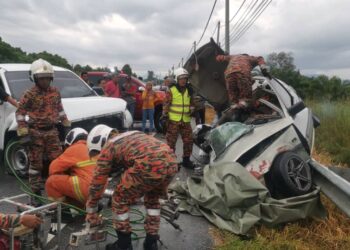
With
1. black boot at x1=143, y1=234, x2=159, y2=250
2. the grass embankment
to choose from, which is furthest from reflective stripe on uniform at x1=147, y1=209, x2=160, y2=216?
the grass embankment

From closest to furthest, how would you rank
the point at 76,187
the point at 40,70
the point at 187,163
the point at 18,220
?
the point at 18,220
the point at 76,187
the point at 40,70
the point at 187,163

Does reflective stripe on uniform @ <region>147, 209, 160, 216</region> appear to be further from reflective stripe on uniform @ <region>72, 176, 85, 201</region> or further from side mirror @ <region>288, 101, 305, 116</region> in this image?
side mirror @ <region>288, 101, 305, 116</region>

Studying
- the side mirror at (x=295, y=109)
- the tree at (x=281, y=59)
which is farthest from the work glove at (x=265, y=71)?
the tree at (x=281, y=59)

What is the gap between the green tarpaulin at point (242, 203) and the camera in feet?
14.6

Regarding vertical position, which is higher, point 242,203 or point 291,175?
point 291,175

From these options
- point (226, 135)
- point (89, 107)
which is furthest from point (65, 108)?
point (226, 135)

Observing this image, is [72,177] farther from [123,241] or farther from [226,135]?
[226,135]

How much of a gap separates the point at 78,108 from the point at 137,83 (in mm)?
6424

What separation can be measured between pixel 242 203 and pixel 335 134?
542 centimetres

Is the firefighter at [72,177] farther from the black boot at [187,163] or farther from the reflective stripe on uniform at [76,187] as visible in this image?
the black boot at [187,163]

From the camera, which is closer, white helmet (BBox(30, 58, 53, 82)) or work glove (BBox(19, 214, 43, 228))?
work glove (BBox(19, 214, 43, 228))

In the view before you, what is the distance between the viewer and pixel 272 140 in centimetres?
529

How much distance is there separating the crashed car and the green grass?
2.15m

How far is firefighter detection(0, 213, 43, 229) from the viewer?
324cm
